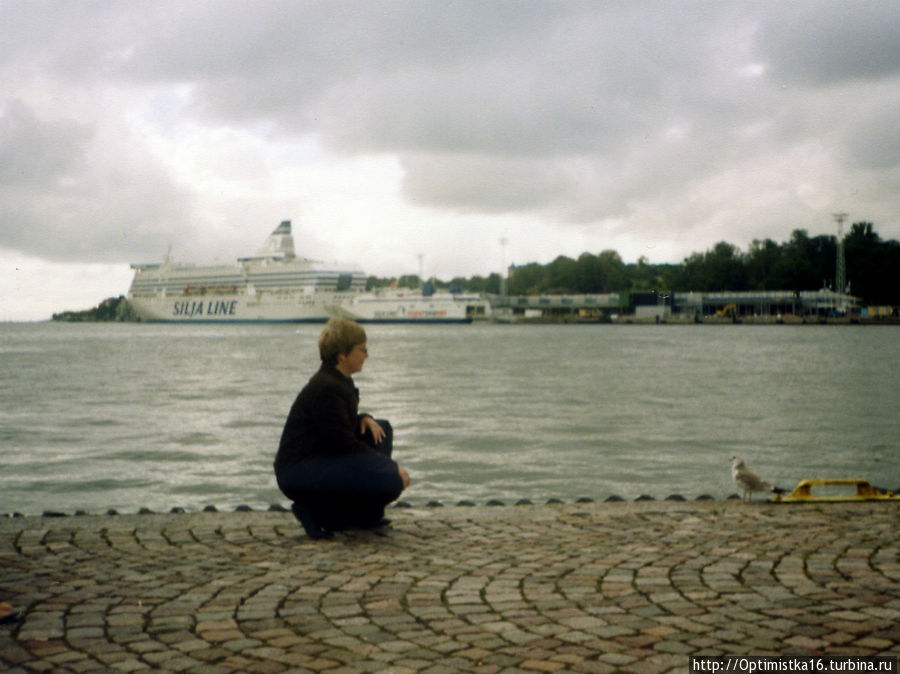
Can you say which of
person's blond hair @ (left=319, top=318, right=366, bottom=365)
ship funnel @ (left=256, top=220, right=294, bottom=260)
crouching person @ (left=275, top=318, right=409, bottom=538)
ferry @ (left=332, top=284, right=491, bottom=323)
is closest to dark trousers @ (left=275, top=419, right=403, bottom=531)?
crouching person @ (left=275, top=318, right=409, bottom=538)

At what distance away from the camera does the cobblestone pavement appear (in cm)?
303

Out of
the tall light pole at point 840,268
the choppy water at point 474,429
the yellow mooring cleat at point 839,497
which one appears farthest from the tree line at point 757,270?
the yellow mooring cleat at point 839,497

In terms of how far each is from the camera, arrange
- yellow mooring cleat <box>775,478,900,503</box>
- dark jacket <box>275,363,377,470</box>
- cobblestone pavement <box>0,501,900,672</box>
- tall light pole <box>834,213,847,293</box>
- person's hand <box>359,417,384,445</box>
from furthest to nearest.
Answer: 1. tall light pole <box>834,213,847,293</box>
2. yellow mooring cleat <box>775,478,900,503</box>
3. person's hand <box>359,417,384,445</box>
4. dark jacket <box>275,363,377,470</box>
5. cobblestone pavement <box>0,501,900,672</box>

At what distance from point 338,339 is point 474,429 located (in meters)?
11.3

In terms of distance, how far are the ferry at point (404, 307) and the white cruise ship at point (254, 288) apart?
1.35m

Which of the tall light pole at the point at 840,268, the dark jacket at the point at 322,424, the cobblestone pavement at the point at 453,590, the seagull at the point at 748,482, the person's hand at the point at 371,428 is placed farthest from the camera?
the tall light pole at the point at 840,268

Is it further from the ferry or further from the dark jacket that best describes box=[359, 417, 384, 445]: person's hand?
the ferry

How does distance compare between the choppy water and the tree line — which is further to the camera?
the tree line

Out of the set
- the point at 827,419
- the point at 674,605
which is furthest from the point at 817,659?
the point at 827,419

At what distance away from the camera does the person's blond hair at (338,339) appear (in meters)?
4.82

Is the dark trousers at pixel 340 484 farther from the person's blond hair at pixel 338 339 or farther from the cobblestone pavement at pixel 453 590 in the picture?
the person's blond hair at pixel 338 339

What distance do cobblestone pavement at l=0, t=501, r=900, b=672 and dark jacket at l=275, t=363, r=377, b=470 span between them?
1.62ft

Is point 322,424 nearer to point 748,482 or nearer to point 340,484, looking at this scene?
point 340,484

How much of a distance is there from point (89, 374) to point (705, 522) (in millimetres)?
30469
